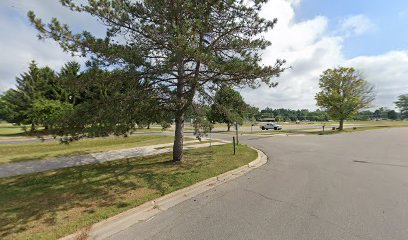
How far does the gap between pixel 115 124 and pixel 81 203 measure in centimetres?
309

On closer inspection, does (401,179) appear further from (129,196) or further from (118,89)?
(118,89)

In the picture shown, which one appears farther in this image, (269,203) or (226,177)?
(226,177)

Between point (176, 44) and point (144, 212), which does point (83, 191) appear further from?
point (176, 44)

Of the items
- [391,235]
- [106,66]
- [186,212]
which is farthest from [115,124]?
[391,235]

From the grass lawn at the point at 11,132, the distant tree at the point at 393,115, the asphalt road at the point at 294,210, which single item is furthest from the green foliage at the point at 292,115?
the asphalt road at the point at 294,210

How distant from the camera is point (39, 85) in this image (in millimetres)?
24594

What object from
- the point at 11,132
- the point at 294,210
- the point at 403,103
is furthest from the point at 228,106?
the point at 403,103

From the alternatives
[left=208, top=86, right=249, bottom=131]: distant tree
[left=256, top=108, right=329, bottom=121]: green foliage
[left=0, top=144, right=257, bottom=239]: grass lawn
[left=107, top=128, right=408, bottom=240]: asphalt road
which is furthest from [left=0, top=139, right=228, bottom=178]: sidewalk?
[left=256, top=108, right=329, bottom=121]: green foliage

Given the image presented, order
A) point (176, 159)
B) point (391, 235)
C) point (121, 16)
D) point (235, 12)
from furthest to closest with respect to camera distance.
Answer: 1. point (176, 159)
2. point (235, 12)
3. point (121, 16)
4. point (391, 235)

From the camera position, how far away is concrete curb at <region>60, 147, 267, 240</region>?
3.63 m

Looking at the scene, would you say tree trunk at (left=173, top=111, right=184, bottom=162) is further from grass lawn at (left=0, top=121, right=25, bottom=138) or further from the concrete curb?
grass lawn at (left=0, top=121, right=25, bottom=138)

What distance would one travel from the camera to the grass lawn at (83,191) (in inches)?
149

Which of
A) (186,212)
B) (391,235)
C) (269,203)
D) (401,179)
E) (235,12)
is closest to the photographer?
(391,235)

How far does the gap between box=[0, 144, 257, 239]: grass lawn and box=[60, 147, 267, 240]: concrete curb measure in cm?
16
